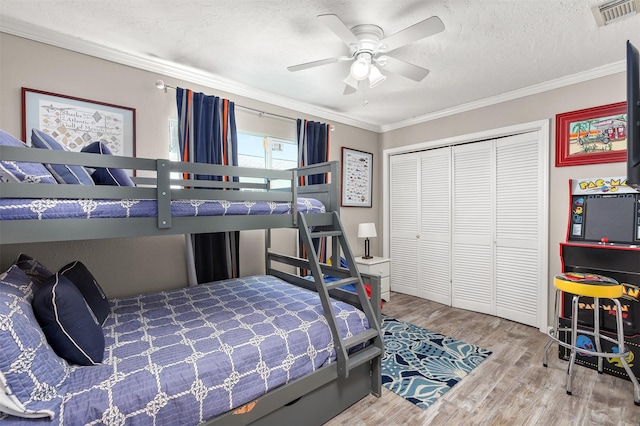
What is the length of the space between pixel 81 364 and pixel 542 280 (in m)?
3.73

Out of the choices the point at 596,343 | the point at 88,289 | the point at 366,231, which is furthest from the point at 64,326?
the point at 596,343

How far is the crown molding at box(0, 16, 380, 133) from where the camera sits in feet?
6.52

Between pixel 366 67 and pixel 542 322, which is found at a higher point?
pixel 366 67

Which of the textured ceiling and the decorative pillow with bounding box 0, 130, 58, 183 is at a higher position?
the textured ceiling

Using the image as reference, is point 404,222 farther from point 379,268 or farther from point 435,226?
point 379,268

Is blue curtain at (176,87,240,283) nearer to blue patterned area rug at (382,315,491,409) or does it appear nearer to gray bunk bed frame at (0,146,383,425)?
gray bunk bed frame at (0,146,383,425)

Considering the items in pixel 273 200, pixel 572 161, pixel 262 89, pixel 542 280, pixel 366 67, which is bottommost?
pixel 542 280

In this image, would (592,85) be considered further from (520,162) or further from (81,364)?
(81,364)

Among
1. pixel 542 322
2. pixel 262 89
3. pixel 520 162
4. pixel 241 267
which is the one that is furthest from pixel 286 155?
pixel 542 322

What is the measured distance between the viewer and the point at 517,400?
198 centimetres

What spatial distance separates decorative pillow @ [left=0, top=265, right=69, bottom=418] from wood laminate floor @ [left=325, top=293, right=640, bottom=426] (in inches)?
56.3

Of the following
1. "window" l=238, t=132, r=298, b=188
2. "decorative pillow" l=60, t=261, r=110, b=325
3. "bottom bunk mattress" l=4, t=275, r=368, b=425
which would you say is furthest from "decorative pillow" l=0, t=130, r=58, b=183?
"window" l=238, t=132, r=298, b=188

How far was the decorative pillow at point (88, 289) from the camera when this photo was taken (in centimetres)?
171

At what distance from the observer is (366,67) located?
2043 millimetres
